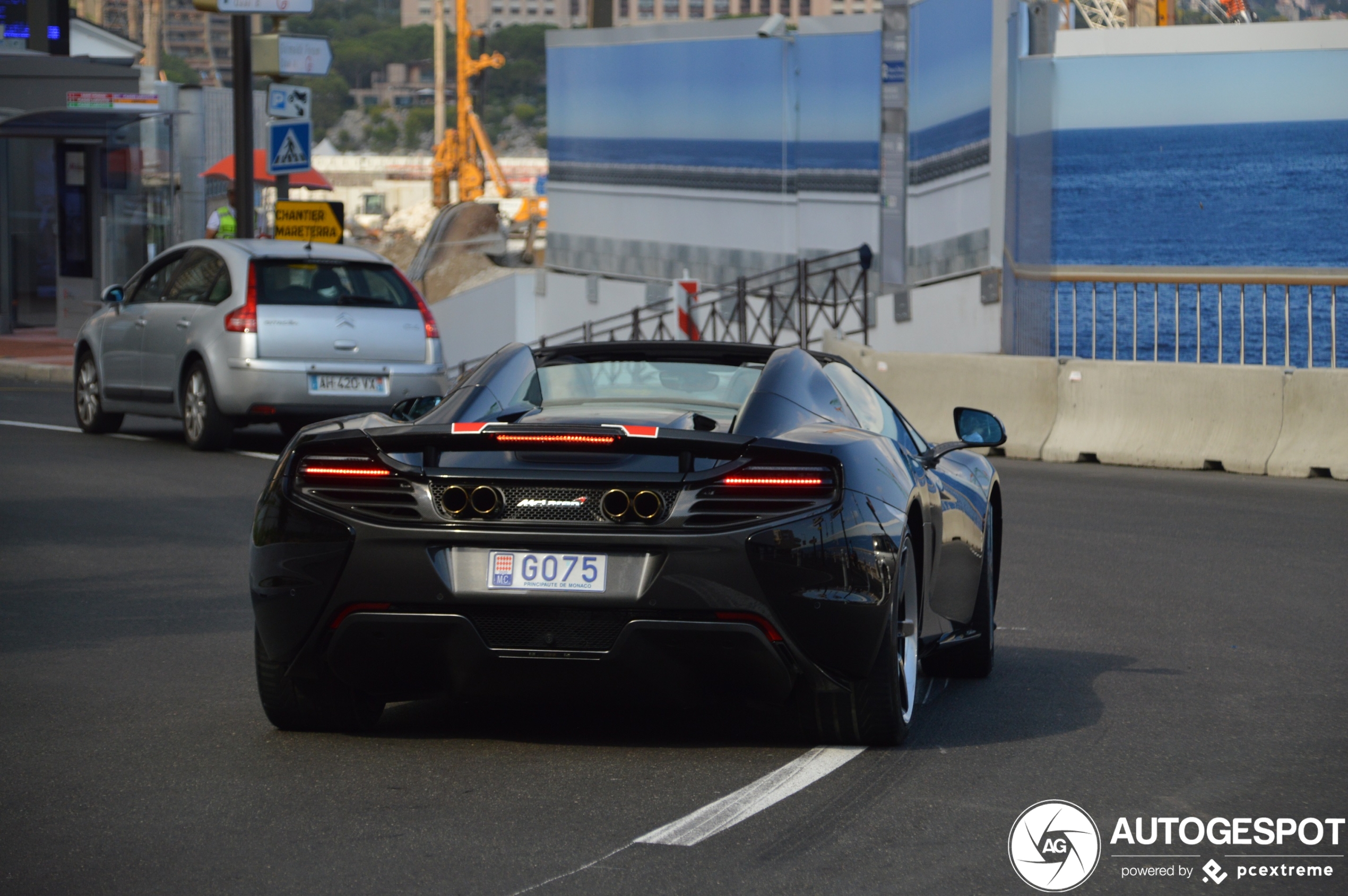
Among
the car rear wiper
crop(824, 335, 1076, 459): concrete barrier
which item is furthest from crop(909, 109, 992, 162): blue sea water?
the car rear wiper

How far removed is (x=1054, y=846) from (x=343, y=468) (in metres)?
2.24

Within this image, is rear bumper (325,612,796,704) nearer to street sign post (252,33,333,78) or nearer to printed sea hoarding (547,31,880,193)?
street sign post (252,33,333,78)

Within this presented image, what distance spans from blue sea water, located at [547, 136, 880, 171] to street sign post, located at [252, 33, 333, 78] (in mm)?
17153

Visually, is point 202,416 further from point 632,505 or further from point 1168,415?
point 632,505

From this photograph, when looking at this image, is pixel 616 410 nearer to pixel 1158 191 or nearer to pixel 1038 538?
pixel 1038 538

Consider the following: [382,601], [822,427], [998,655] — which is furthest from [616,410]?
[998,655]

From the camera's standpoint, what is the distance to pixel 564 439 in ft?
17.8

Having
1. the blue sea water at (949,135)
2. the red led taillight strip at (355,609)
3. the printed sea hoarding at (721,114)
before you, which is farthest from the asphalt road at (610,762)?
the printed sea hoarding at (721,114)

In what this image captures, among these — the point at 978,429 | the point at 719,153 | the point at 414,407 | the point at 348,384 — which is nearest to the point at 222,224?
the point at 348,384

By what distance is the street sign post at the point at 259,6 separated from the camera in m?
20.6

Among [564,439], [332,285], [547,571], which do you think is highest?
[332,285]

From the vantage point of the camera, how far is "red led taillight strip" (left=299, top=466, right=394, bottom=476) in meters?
5.53

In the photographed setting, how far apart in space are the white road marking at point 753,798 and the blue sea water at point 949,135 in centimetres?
2558

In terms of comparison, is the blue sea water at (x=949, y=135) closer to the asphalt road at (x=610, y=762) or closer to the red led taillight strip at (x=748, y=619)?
the asphalt road at (x=610, y=762)
